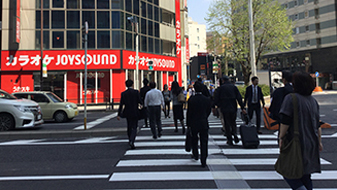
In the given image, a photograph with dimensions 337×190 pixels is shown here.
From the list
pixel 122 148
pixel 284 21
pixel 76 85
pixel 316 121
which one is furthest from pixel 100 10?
pixel 316 121

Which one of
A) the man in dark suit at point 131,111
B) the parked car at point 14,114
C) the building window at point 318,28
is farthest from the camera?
the building window at point 318,28

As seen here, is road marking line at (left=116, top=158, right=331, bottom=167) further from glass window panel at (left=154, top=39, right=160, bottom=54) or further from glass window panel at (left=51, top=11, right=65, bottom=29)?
Result: glass window panel at (left=154, top=39, right=160, bottom=54)

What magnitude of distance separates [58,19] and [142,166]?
88.2 feet

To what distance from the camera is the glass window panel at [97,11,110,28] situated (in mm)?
29562

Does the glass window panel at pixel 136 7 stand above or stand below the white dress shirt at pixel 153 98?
above

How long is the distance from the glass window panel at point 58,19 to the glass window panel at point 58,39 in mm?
708

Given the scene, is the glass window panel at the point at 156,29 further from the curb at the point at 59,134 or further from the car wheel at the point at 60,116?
the curb at the point at 59,134

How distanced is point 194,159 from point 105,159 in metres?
2.13

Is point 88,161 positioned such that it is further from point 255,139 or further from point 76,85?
point 76,85

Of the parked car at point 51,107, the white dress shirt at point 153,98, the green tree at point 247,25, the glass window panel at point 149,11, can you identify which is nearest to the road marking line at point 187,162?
the white dress shirt at point 153,98

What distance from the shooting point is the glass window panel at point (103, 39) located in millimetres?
29438

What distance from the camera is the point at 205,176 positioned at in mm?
5262

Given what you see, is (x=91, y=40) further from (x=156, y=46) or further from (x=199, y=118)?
(x=199, y=118)

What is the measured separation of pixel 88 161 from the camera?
21.9 ft
